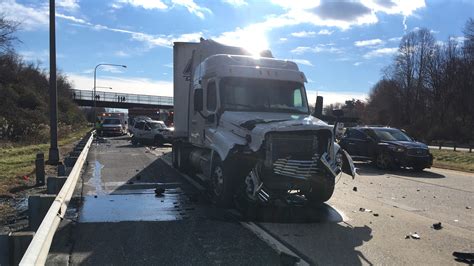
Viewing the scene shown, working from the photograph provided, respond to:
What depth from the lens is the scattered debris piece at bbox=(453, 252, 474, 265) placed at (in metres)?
6.36

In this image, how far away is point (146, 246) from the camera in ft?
21.9

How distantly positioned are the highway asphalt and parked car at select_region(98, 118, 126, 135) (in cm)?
3609

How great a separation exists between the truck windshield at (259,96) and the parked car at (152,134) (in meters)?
23.0

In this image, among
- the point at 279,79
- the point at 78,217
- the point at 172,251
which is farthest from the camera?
the point at 279,79

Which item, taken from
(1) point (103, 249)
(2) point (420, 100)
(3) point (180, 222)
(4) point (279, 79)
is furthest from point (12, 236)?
(2) point (420, 100)

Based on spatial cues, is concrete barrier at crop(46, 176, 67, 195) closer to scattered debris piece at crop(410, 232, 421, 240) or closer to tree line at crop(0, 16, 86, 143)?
scattered debris piece at crop(410, 232, 421, 240)

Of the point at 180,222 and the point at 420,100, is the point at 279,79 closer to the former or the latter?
the point at 180,222

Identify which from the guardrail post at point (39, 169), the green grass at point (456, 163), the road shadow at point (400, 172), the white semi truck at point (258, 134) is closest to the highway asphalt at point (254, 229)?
the white semi truck at point (258, 134)

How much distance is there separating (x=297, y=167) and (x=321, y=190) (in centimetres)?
109

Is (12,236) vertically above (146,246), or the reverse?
(12,236)

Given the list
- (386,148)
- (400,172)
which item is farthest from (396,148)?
(400,172)

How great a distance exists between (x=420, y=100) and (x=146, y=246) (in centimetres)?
8459

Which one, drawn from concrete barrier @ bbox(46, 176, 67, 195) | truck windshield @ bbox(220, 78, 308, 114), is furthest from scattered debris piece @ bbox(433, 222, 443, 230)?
concrete barrier @ bbox(46, 176, 67, 195)

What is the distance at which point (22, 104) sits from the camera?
1747 inches
